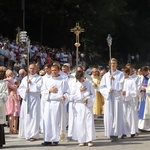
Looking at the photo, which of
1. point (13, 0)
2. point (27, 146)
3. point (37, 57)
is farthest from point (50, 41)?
point (27, 146)

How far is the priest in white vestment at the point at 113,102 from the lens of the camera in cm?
1395

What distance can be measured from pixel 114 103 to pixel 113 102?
4cm

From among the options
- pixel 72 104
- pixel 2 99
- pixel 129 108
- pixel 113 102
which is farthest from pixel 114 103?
pixel 2 99

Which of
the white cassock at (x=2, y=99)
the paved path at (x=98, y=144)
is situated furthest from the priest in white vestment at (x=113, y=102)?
the white cassock at (x=2, y=99)

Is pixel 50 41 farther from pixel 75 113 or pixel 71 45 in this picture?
pixel 75 113

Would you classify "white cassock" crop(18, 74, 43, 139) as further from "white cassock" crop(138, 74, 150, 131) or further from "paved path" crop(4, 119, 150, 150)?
"white cassock" crop(138, 74, 150, 131)

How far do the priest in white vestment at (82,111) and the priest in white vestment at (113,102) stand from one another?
88 cm

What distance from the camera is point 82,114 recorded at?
13.2 meters

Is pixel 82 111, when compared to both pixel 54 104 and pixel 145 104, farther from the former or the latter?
pixel 145 104

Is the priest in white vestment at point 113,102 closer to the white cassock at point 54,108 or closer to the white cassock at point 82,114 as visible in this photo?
the white cassock at point 82,114

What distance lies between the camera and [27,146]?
13086 millimetres

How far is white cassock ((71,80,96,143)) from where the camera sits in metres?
13.0

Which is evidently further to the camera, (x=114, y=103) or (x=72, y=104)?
(x=114, y=103)

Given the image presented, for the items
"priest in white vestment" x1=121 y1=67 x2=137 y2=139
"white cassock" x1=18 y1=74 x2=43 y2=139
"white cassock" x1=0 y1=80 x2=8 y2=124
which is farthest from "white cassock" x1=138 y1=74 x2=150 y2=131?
"white cassock" x1=0 y1=80 x2=8 y2=124
